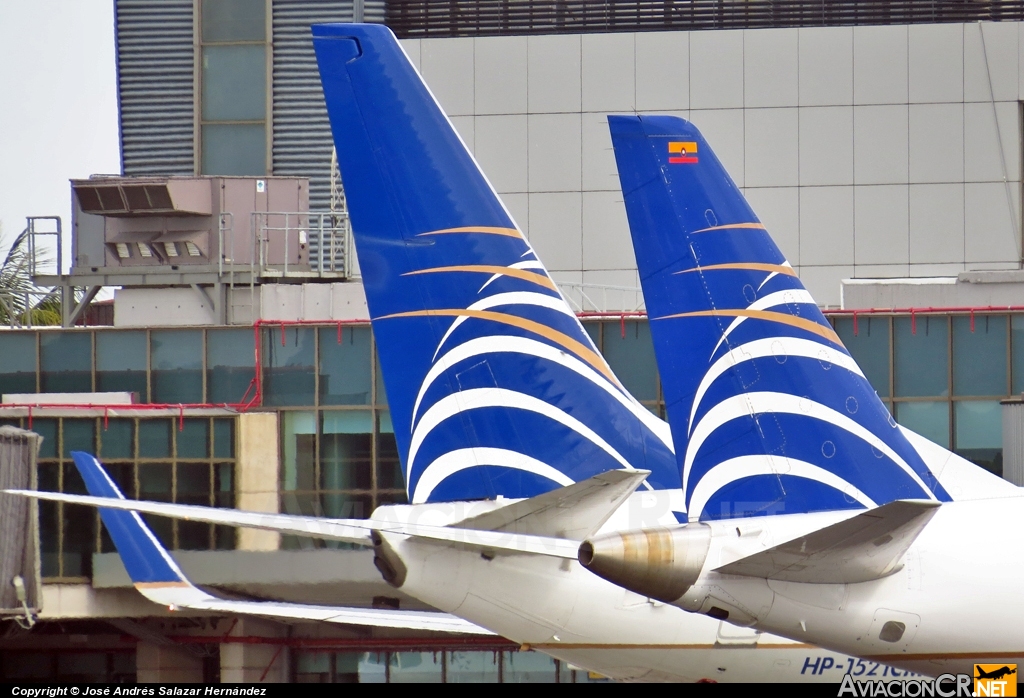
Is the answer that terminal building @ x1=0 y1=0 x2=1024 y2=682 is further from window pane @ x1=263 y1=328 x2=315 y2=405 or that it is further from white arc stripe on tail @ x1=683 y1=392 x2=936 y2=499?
white arc stripe on tail @ x1=683 y1=392 x2=936 y2=499

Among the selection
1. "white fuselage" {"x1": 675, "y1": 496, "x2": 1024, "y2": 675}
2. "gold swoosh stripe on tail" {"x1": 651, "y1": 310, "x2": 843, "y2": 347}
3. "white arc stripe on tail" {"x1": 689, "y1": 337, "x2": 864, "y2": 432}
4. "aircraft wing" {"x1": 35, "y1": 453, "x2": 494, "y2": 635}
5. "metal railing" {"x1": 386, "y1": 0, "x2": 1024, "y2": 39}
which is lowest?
"aircraft wing" {"x1": 35, "y1": 453, "x2": 494, "y2": 635}

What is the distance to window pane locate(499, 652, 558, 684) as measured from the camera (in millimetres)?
34438

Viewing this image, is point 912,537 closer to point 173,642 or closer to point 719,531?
point 719,531

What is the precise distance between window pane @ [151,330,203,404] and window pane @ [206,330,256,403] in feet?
0.88

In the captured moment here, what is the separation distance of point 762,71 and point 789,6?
115 inches

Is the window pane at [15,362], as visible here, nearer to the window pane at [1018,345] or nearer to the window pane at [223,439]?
the window pane at [223,439]

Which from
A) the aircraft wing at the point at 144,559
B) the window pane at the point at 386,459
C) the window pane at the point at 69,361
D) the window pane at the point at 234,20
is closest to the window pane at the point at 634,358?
the window pane at the point at 386,459

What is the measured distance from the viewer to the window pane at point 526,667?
34.4 m

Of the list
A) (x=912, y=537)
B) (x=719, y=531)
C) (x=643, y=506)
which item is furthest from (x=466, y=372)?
(x=912, y=537)

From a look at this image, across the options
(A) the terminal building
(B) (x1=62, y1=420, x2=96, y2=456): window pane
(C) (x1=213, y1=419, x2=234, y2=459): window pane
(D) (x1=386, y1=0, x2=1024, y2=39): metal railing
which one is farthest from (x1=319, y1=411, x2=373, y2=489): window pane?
(D) (x1=386, y1=0, x2=1024, y2=39): metal railing

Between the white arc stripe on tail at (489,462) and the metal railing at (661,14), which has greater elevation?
the metal railing at (661,14)

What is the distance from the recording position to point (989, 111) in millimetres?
41125

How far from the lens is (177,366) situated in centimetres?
3478

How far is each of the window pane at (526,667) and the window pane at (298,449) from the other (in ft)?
22.4
